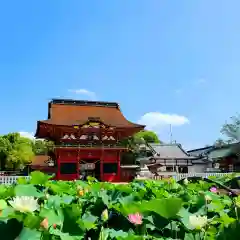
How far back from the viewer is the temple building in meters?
19.2

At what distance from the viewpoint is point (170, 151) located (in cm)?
3075

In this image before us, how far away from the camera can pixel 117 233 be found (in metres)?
1.00

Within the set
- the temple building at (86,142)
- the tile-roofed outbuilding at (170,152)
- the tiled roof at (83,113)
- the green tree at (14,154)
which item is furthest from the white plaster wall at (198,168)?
the green tree at (14,154)

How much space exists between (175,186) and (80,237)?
56.3 inches

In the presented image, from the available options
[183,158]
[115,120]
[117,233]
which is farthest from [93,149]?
[117,233]

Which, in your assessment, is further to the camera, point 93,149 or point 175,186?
point 93,149

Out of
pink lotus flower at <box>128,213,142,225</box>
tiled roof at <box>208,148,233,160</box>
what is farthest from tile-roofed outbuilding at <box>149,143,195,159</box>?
pink lotus flower at <box>128,213,142,225</box>

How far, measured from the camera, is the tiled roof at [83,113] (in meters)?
20.5

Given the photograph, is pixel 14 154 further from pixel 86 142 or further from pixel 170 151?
pixel 170 151

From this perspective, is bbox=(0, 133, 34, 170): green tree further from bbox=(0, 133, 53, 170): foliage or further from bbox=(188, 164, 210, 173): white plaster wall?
bbox=(188, 164, 210, 173): white plaster wall

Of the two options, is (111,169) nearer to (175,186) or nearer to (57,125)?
(57,125)

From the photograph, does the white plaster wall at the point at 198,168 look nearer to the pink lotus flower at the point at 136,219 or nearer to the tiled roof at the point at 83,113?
the tiled roof at the point at 83,113

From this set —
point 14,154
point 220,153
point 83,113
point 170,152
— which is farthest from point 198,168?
point 14,154

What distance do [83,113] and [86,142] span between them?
3.01 m
